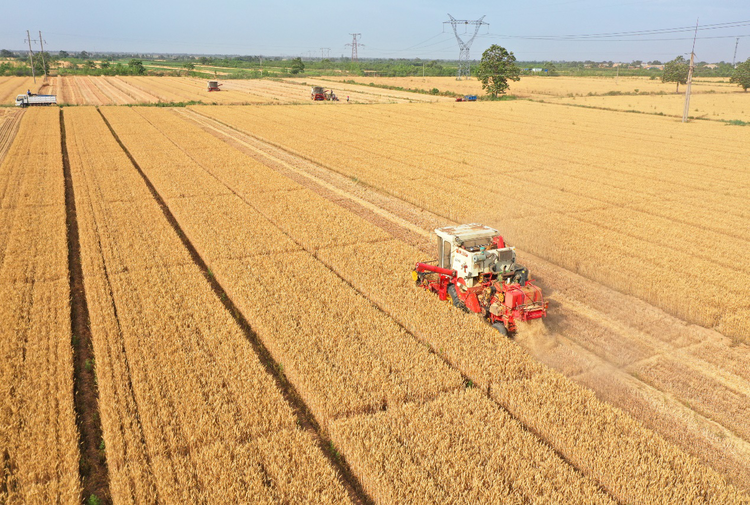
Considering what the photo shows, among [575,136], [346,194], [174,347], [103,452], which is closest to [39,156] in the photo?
[346,194]

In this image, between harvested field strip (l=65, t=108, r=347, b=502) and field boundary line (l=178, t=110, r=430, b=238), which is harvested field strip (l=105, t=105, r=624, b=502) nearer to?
harvested field strip (l=65, t=108, r=347, b=502)

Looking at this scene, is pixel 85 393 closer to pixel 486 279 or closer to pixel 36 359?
pixel 36 359

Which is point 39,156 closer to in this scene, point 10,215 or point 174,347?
point 10,215

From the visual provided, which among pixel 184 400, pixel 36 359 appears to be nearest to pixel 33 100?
pixel 36 359

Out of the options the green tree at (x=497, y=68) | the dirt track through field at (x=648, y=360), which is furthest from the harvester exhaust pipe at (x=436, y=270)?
the green tree at (x=497, y=68)

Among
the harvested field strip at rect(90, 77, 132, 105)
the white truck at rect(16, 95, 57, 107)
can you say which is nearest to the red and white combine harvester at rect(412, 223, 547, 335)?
the white truck at rect(16, 95, 57, 107)

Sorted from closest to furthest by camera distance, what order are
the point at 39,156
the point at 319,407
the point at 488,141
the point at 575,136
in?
the point at 319,407, the point at 39,156, the point at 488,141, the point at 575,136

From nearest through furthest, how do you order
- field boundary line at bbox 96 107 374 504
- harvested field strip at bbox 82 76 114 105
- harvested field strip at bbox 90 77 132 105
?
field boundary line at bbox 96 107 374 504, harvested field strip at bbox 82 76 114 105, harvested field strip at bbox 90 77 132 105
